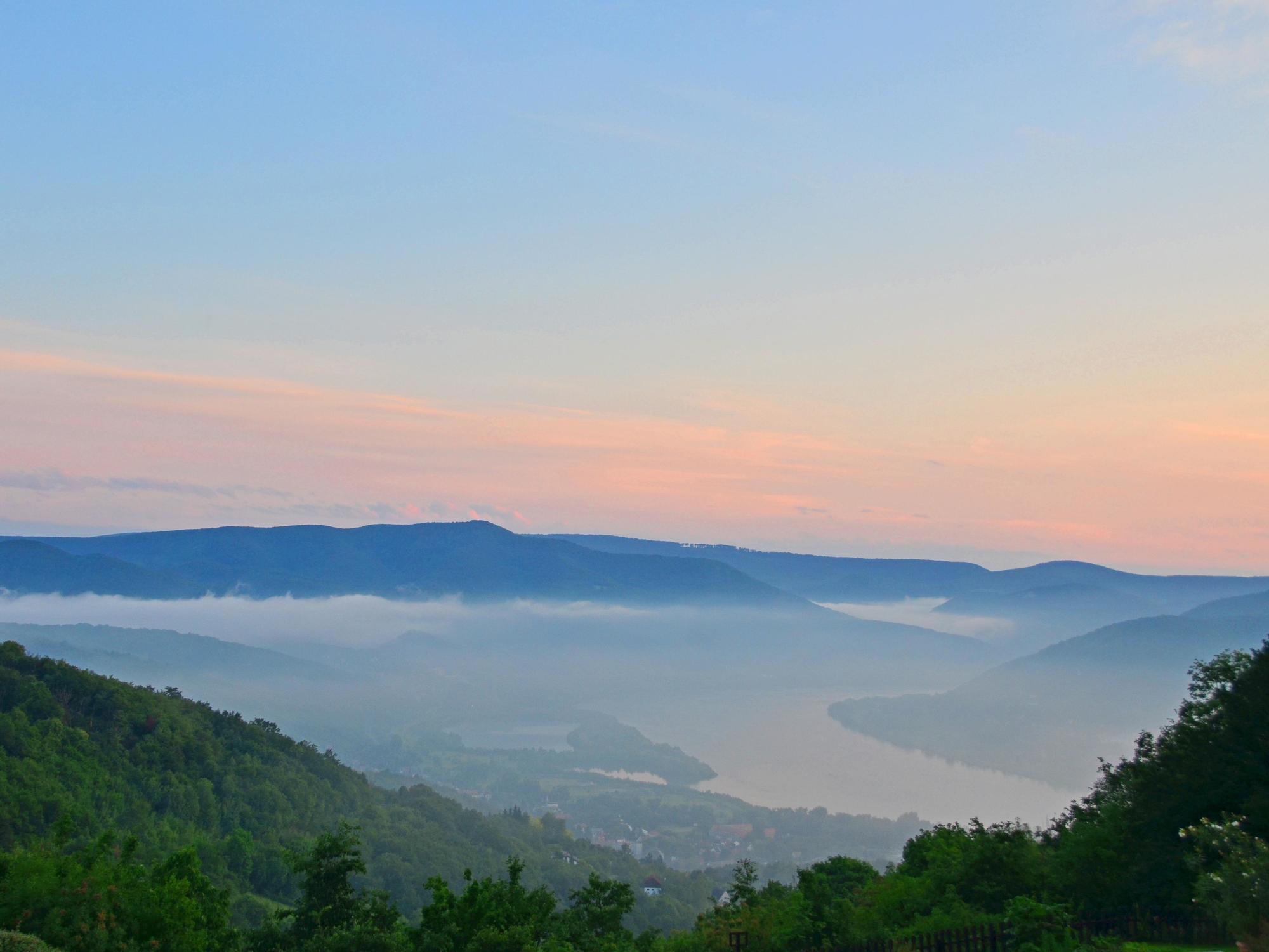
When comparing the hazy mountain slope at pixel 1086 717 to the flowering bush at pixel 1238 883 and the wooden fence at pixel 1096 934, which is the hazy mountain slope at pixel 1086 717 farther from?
the flowering bush at pixel 1238 883

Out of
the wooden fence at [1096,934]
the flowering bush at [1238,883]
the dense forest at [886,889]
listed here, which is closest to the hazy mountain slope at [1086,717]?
the dense forest at [886,889]

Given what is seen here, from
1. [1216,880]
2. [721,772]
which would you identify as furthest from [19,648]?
[721,772]

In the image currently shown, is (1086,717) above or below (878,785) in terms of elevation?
above

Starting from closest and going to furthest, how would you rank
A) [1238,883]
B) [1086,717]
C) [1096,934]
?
[1238,883] → [1096,934] → [1086,717]

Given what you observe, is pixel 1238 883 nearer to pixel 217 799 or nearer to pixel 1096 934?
pixel 1096 934

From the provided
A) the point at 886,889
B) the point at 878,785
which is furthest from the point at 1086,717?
the point at 886,889

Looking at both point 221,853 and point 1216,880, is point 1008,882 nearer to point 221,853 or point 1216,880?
point 1216,880

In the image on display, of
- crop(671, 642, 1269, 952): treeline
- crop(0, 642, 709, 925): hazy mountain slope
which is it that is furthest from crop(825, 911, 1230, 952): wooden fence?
crop(0, 642, 709, 925): hazy mountain slope
